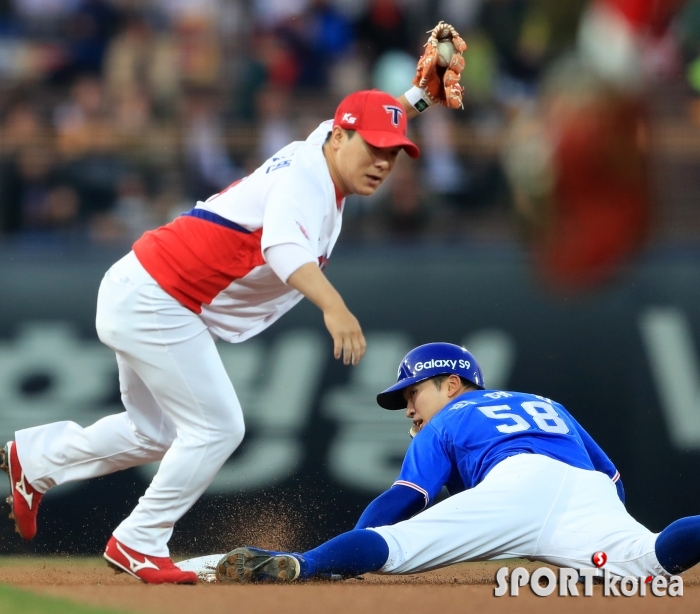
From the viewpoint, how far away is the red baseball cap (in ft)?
14.7

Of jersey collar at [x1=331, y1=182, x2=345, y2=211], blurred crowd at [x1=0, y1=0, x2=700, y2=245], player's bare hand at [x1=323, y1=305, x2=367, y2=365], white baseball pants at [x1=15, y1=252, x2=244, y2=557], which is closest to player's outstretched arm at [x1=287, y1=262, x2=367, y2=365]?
player's bare hand at [x1=323, y1=305, x2=367, y2=365]

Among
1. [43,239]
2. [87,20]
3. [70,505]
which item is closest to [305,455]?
[70,505]

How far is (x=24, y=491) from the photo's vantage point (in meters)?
5.04

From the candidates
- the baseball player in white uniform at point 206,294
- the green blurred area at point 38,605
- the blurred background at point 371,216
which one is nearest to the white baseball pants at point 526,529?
the baseball player in white uniform at point 206,294

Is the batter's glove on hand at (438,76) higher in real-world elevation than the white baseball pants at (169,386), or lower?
higher

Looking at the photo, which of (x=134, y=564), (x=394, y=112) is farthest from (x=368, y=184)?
(x=134, y=564)

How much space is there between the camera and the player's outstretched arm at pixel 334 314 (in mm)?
4000

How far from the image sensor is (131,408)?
4.87 metres

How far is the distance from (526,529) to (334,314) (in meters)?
1.08

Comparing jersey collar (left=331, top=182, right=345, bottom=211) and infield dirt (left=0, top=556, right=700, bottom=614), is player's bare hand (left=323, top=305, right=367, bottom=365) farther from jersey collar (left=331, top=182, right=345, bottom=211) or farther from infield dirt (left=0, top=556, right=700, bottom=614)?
infield dirt (left=0, top=556, right=700, bottom=614)

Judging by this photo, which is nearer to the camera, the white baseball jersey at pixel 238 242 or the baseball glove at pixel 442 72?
the white baseball jersey at pixel 238 242

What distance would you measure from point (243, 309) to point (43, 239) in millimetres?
3166

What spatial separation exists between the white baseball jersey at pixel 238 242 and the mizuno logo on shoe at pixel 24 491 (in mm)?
1124

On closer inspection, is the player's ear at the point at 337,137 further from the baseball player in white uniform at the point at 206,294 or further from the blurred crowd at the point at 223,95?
the blurred crowd at the point at 223,95
